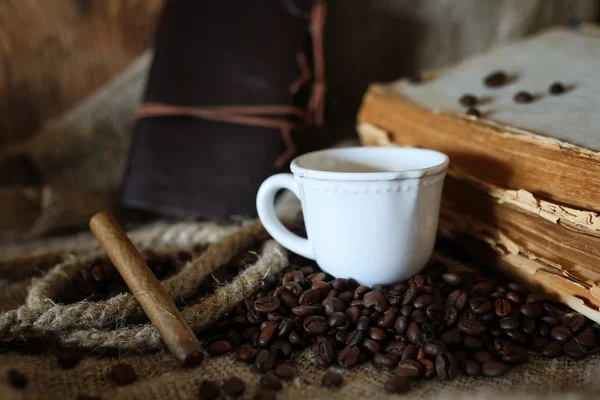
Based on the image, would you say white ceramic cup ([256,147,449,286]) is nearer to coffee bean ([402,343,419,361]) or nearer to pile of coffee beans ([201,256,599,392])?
pile of coffee beans ([201,256,599,392])

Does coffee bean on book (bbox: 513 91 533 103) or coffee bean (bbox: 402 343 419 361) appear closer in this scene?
coffee bean (bbox: 402 343 419 361)

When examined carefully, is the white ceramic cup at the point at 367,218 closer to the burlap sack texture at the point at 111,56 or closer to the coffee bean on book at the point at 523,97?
the coffee bean on book at the point at 523,97

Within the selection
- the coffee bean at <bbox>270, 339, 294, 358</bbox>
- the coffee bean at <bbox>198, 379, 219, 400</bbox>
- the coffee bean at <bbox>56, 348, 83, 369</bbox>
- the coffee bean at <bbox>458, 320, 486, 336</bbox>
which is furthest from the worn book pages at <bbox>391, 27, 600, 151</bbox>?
the coffee bean at <bbox>56, 348, 83, 369</bbox>

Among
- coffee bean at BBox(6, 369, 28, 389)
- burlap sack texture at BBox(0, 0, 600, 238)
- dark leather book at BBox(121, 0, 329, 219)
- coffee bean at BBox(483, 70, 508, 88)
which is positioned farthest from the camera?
burlap sack texture at BBox(0, 0, 600, 238)

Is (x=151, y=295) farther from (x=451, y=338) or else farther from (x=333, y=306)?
(x=451, y=338)

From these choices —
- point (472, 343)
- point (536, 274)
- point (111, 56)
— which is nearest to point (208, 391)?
point (472, 343)

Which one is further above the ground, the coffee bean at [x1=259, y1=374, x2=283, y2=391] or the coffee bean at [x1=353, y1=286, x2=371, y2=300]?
the coffee bean at [x1=353, y1=286, x2=371, y2=300]
